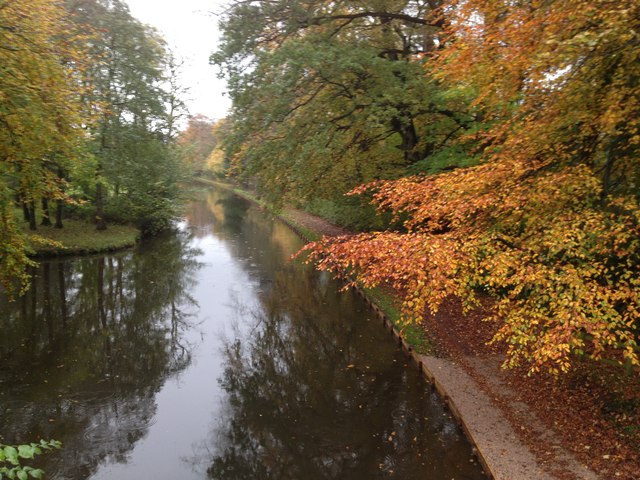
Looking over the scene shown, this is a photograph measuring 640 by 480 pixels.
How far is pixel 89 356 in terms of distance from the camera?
1153cm

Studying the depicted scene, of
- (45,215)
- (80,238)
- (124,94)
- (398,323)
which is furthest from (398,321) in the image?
→ (45,215)

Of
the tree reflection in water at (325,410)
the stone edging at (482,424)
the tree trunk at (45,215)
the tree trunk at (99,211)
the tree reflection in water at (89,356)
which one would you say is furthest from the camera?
the tree trunk at (99,211)

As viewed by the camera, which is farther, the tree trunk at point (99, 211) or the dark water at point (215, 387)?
the tree trunk at point (99, 211)

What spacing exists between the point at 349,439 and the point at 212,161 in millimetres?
66326

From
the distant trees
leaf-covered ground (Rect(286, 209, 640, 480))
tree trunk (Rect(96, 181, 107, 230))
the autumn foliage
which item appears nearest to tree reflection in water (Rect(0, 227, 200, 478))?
the distant trees

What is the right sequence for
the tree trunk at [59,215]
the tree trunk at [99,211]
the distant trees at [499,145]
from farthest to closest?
1. the tree trunk at [99,211]
2. the tree trunk at [59,215]
3. the distant trees at [499,145]

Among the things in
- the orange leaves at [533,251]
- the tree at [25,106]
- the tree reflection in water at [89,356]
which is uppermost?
the tree at [25,106]

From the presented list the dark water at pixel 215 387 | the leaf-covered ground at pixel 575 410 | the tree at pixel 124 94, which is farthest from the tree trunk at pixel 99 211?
the leaf-covered ground at pixel 575 410

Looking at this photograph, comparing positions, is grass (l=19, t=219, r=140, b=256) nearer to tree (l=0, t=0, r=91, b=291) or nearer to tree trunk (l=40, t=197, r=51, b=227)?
tree trunk (l=40, t=197, r=51, b=227)

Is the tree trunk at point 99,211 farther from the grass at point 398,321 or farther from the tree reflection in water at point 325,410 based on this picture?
the grass at point 398,321

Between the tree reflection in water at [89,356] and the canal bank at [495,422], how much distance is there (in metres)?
6.14

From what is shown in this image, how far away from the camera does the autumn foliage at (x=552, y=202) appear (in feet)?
17.7

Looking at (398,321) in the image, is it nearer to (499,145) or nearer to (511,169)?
(511,169)

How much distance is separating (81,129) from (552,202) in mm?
9859
